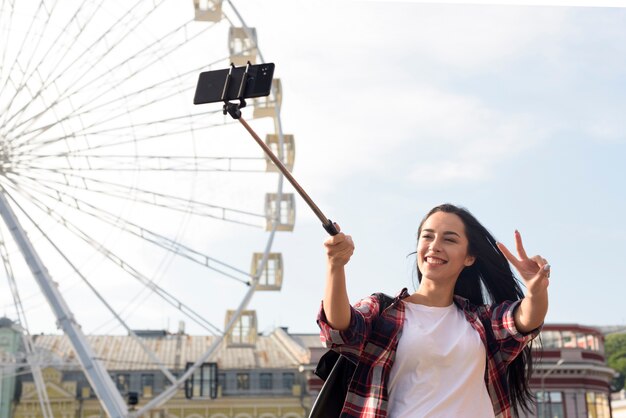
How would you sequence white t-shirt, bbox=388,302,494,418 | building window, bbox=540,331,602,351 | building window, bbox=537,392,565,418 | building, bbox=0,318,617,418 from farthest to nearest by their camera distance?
building window, bbox=540,331,602,351, building, bbox=0,318,617,418, building window, bbox=537,392,565,418, white t-shirt, bbox=388,302,494,418

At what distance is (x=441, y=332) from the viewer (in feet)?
14.2

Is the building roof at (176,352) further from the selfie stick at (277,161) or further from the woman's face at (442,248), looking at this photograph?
the selfie stick at (277,161)

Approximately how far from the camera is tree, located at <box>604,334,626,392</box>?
84.6 meters

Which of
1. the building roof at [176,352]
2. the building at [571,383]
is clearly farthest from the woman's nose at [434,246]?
the building roof at [176,352]

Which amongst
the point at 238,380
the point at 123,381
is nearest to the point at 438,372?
the point at 123,381

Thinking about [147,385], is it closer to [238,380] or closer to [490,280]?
[238,380]

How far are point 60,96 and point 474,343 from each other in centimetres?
2034

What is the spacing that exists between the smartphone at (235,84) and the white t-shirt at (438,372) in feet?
3.47

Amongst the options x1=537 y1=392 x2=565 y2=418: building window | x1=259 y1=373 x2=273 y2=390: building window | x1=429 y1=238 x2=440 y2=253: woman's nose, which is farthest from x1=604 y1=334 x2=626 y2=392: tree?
x1=429 y1=238 x2=440 y2=253: woman's nose

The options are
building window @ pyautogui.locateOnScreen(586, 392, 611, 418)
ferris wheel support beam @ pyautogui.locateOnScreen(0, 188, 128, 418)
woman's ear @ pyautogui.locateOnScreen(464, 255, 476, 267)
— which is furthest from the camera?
building window @ pyautogui.locateOnScreen(586, 392, 611, 418)

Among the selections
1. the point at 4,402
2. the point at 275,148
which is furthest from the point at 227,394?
the point at 275,148

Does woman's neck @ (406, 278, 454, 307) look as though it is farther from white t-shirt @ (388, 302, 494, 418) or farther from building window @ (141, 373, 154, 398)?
building window @ (141, 373, 154, 398)

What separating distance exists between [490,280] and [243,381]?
4918 centimetres

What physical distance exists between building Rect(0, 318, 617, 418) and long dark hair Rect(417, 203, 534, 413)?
45.4m
